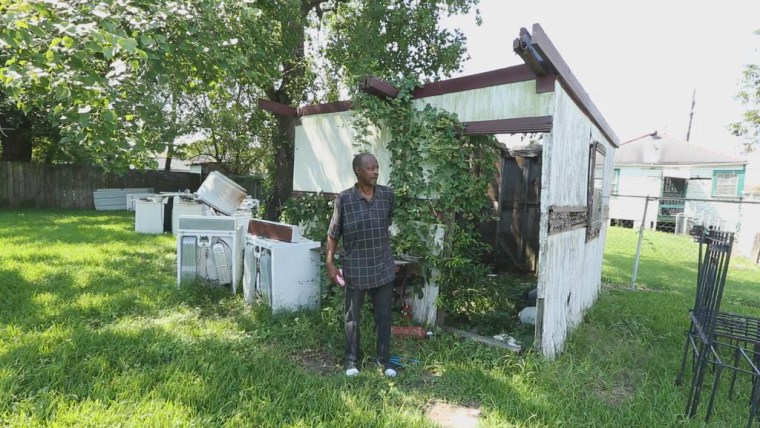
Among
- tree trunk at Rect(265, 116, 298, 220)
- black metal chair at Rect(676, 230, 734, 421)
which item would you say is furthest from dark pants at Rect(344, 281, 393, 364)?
tree trunk at Rect(265, 116, 298, 220)

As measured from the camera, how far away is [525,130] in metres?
3.40

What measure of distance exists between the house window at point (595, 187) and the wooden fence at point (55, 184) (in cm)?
1253

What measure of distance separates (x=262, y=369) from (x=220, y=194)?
15.7ft

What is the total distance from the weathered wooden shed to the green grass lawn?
1.80 ft

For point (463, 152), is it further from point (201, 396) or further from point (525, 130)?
point (201, 396)

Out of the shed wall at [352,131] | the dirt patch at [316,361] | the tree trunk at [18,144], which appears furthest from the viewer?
the tree trunk at [18,144]

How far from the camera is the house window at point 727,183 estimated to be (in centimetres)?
1703

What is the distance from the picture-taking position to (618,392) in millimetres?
3014

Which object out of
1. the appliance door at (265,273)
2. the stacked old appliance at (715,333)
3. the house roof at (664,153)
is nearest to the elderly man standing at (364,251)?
the appliance door at (265,273)

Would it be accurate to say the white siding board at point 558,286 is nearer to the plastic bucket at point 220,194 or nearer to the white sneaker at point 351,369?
the white sneaker at point 351,369

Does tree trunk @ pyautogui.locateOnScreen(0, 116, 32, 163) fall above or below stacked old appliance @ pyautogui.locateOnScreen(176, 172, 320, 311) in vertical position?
above

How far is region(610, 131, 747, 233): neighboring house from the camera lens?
17.0m

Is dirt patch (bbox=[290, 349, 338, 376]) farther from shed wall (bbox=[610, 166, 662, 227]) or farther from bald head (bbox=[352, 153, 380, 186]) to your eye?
shed wall (bbox=[610, 166, 662, 227])

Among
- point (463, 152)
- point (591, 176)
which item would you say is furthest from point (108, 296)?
point (591, 176)
